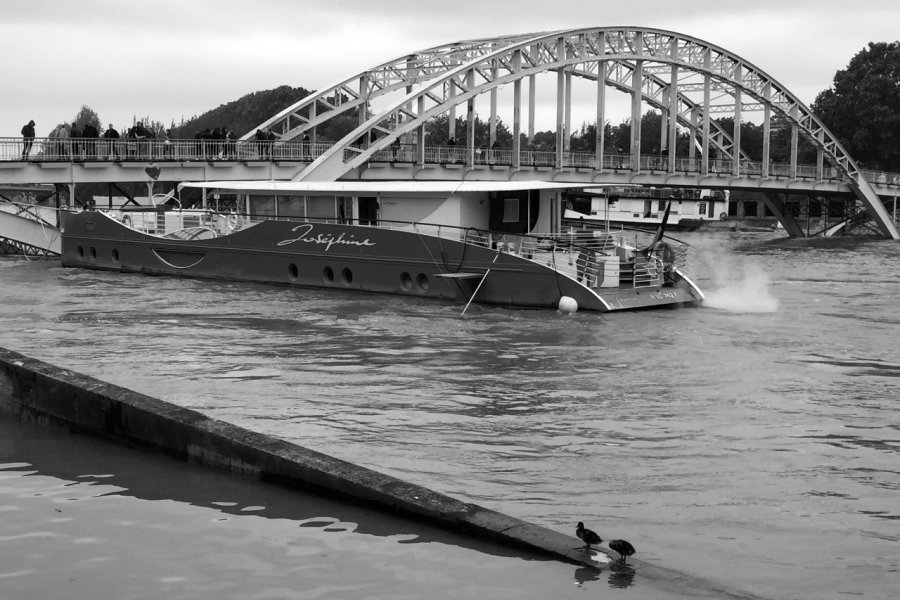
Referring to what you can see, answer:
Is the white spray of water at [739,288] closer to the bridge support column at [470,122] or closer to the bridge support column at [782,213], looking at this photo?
the bridge support column at [470,122]

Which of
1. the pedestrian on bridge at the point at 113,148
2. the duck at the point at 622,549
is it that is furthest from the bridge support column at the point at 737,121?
the duck at the point at 622,549

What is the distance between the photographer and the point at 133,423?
10.8 metres

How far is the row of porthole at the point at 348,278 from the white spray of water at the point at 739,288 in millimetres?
6483

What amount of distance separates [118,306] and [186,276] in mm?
7326

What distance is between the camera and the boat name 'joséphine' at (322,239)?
29094 mm

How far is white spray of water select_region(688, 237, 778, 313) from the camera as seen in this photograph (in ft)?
90.3

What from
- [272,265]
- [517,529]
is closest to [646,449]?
[517,529]

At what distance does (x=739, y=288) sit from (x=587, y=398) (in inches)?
712

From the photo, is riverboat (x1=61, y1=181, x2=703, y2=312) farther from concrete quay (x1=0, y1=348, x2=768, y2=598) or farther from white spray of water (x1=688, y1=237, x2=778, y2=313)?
concrete quay (x1=0, y1=348, x2=768, y2=598)

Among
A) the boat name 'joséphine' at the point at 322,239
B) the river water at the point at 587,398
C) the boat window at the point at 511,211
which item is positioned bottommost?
the river water at the point at 587,398

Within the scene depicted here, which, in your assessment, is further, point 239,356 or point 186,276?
point 186,276

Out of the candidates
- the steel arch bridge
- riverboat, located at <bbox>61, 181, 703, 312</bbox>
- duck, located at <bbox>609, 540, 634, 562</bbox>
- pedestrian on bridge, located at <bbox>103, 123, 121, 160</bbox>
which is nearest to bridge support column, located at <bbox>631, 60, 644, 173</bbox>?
the steel arch bridge

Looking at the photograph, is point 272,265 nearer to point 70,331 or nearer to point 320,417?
point 70,331

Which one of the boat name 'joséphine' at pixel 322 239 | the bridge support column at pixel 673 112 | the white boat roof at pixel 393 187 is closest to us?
the white boat roof at pixel 393 187
